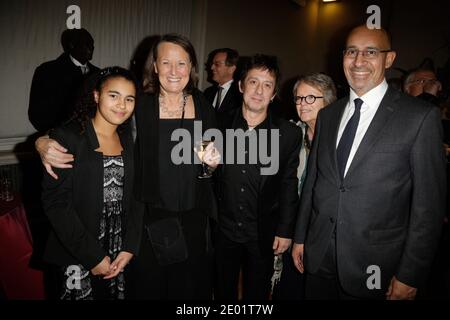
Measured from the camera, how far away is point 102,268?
180 centimetres

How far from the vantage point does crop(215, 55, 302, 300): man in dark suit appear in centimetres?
214

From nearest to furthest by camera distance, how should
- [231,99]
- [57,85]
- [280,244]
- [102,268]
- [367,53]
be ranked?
1. [367,53]
2. [102,268]
3. [280,244]
4. [57,85]
5. [231,99]

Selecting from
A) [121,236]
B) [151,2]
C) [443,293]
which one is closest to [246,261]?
[121,236]

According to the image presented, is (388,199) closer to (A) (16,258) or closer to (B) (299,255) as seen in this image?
(B) (299,255)

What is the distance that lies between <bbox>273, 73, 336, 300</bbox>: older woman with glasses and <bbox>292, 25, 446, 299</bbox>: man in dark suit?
432 millimetres

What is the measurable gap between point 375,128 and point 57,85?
3.37m

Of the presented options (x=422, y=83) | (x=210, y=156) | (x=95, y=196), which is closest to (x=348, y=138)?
(x=210, y=156)

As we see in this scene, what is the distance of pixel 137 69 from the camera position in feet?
14.8

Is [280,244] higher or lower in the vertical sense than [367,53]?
lower

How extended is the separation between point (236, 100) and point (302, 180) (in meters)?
2.66

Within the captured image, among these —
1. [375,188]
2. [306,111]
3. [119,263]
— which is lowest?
[119,263]

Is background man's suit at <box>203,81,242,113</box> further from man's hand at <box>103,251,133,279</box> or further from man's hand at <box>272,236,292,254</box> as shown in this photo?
man's hand at <box>103,251,133,279</box>

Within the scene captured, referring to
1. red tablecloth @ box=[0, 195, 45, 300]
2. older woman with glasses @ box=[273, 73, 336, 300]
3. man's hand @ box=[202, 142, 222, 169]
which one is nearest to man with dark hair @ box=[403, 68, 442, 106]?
older woman with glasses @ box=[273, 73, 336, 300]
